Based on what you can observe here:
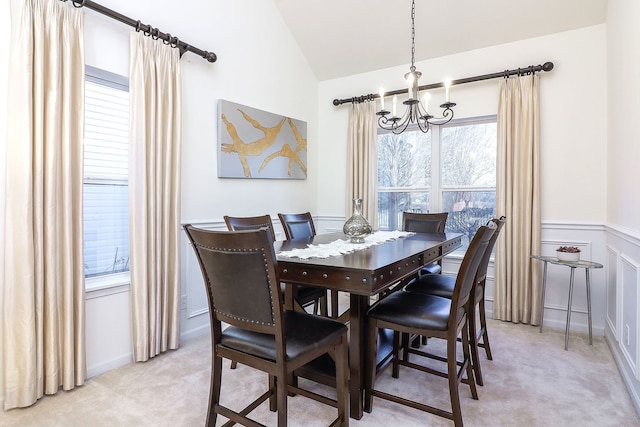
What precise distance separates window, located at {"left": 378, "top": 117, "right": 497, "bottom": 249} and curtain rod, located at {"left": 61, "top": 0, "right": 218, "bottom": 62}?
2143 millimetres

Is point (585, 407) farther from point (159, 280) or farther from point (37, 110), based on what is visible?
point (37, 110)

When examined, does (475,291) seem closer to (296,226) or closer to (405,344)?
(405,344)

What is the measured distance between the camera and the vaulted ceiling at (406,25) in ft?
10.1

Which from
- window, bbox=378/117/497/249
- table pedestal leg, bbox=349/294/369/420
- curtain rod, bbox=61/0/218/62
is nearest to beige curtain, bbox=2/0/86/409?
curtain rod, bbox=61/0/218/62

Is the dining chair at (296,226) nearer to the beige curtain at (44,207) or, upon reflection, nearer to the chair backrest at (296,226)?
the chair backrest at (296,226)

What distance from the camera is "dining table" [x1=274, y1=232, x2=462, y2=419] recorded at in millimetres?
1529

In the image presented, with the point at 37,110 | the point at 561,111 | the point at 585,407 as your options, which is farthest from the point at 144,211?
the point at 561,111

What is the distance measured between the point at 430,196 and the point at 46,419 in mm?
3564

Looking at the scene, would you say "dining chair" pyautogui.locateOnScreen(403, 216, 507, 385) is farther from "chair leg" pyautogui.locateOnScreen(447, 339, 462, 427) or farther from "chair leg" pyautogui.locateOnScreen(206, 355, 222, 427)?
"chair leg" pyautogui.locateOnScreen(206, 355, 222, 427)

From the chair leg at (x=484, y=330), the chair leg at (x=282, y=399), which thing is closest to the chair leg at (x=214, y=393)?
the chair leg at (x=282, y=399)

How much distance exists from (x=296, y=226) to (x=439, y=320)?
1636 millimetres

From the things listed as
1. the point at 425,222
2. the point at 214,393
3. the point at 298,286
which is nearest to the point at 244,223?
the point at 298,286

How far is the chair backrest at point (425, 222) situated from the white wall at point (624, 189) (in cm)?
122

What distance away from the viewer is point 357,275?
1519 mm
